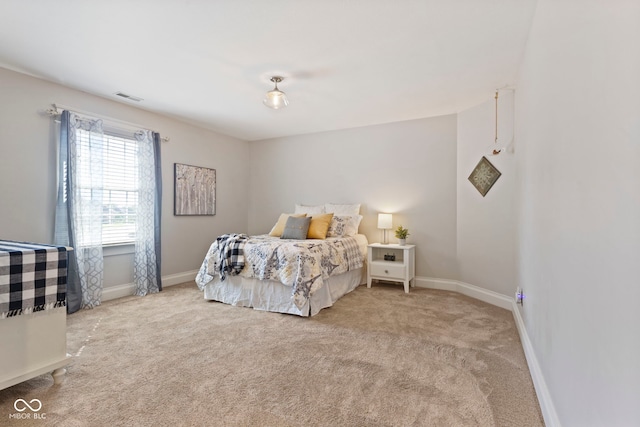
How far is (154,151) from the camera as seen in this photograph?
4129mm

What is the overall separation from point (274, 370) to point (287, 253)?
1.33m

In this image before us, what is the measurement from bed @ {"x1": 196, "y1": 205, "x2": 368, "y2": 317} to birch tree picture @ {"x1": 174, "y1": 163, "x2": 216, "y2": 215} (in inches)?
53.8

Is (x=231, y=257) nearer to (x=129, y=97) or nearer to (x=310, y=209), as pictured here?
(x=310, y=209)

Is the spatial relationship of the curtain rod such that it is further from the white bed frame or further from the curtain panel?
the white bed frame

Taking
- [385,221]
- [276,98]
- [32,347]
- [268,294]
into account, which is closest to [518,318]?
[385,221]

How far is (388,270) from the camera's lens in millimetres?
4164

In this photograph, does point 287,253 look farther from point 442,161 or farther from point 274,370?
point 442,161

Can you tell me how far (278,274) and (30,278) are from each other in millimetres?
1945

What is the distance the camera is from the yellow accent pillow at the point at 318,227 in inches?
164

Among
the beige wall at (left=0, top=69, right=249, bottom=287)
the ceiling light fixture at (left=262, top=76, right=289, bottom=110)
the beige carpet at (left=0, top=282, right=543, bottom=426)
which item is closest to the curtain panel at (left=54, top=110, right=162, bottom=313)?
the beige wall at (left=0, top=69, right=249, bottom=287)

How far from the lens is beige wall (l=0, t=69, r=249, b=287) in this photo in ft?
9.64

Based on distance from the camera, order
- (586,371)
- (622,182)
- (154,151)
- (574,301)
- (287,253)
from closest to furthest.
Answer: (622,182), (586,371), (574,301), (287,253), (154,151)

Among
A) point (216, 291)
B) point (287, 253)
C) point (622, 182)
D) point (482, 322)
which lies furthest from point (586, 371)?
point (216, 291)

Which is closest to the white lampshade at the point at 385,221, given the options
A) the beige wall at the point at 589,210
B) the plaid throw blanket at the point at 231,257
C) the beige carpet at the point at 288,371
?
the beige carpet at the point at 288,371
